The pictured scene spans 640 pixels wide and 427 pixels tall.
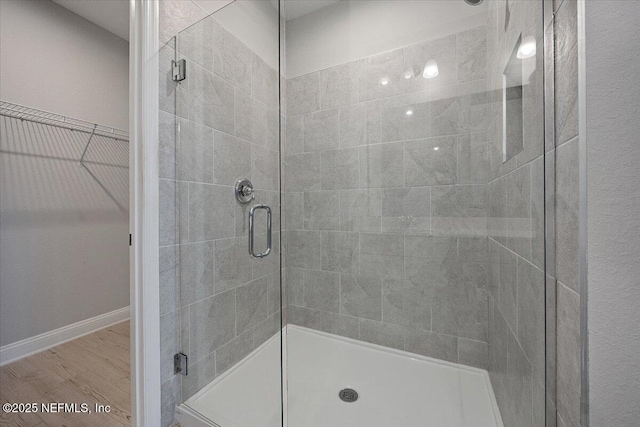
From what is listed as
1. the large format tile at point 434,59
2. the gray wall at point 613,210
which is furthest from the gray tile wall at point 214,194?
the gray wall at point 613,210

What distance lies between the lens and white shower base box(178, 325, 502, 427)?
1.14 metres

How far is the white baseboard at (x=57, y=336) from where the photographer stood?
1.75m

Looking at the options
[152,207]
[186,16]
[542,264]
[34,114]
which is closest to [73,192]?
[34,114]

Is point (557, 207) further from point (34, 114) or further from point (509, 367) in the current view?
point (34, 114)

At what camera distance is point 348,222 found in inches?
65.4

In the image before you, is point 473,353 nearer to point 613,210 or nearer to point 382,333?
point 382,333

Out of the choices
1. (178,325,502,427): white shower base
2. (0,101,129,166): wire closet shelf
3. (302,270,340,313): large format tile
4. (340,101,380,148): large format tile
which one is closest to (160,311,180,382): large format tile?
(178,325,502,427): white shower base

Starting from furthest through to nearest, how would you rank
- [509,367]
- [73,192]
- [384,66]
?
[73,192] → [384,66] → [509,367]

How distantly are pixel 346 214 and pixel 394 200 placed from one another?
11.8 inches

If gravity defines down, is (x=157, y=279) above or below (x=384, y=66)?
below

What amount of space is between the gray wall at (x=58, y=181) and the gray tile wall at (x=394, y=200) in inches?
71.4

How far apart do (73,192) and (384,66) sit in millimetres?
2483

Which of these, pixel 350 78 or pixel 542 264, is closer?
pixel 542 264

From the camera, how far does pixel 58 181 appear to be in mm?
2025
